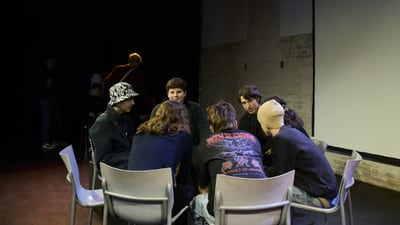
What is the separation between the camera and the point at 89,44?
28.0 ft

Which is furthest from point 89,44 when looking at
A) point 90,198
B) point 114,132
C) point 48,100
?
point 90,198

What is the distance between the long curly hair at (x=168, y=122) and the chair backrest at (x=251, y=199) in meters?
0.52

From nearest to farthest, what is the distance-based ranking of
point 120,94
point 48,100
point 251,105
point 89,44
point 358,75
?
point 120,94, point 251,105, point 358,75, point 48,100, point 89,44

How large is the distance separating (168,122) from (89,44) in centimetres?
648

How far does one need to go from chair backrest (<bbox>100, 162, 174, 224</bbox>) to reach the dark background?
5.86 metres

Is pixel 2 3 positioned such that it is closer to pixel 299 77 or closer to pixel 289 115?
pixel 299 77

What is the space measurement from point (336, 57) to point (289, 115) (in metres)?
2.65

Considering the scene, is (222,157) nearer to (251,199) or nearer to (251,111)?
(251,199)

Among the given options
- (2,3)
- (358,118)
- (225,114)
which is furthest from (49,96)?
(225,114)

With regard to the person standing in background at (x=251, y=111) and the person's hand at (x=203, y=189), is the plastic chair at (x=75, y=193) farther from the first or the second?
the person standing in background at (x=251, y=111)

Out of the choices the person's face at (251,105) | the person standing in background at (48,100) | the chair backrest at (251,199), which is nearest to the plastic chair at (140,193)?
the chair backrest at (251,199)

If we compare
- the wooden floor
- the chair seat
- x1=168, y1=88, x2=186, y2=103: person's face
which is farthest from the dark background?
the chair seat

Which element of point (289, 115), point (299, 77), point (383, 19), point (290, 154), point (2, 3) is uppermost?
point (2, 3)

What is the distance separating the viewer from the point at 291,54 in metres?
6.31
